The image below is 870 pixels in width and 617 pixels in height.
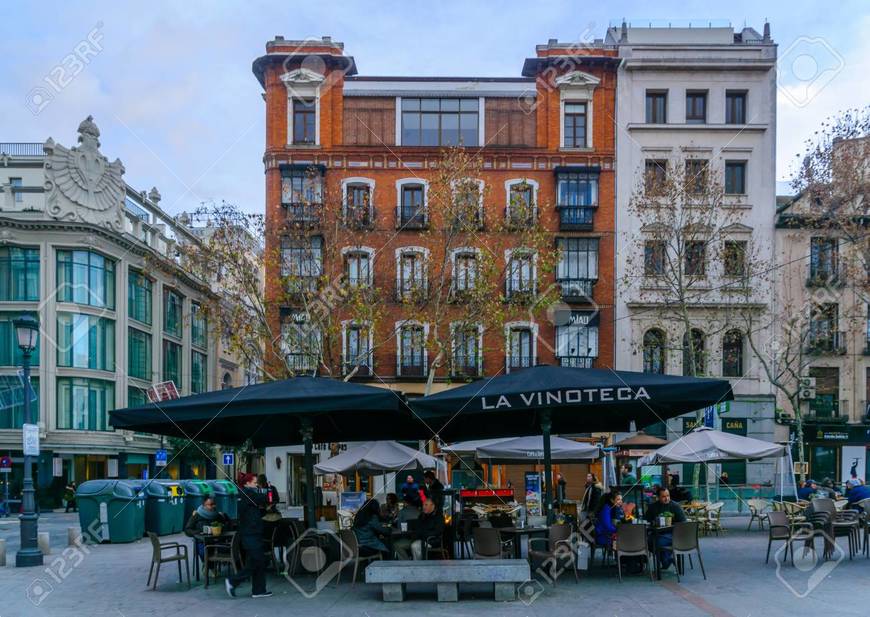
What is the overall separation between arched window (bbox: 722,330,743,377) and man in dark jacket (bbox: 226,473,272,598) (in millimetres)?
29594

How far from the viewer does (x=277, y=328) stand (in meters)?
37.8

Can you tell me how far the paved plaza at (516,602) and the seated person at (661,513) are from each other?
30cm

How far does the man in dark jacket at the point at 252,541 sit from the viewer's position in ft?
41.5

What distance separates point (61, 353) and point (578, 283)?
26.0m

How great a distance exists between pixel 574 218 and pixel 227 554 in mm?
28043

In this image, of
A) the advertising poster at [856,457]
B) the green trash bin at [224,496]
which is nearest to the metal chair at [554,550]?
the green trash bin at [224,496]

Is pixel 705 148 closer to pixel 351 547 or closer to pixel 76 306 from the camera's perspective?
pixel 351 547

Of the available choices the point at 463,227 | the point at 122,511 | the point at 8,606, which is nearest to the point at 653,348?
the point at 463,227

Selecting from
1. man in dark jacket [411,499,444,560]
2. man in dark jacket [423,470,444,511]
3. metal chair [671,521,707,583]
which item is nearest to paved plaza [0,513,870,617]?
metal chair [671,521,707,583]

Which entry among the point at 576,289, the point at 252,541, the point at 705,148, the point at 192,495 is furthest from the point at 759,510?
the point at 705,148

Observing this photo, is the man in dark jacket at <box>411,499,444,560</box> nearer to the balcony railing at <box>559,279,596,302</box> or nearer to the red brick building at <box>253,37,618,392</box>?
the red brick building at <box>253,37,618,392</box>

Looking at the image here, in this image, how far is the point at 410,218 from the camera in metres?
39.8

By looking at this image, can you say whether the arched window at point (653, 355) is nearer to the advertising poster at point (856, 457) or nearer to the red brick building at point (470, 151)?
the red brick building at point (470, 151)

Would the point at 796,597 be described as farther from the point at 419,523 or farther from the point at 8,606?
the point at 8,606
